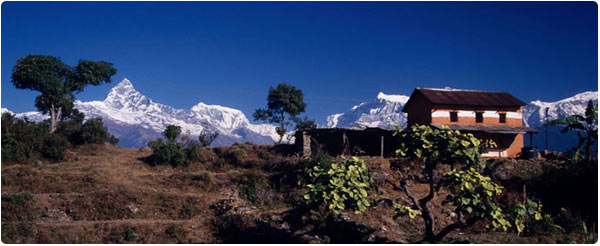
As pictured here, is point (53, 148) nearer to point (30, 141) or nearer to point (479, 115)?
point (30, 141)

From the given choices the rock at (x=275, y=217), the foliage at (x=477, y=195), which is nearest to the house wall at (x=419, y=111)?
the rock at (x=275, y=217)

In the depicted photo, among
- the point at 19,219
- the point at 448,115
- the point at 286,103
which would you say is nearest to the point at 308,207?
the point at 19,219

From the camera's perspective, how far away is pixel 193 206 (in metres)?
21.9

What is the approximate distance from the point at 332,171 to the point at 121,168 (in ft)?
84.5

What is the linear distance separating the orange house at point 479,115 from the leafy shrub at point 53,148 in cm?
3381

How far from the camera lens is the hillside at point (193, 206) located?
49.6 ft

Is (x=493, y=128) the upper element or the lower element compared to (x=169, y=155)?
upper

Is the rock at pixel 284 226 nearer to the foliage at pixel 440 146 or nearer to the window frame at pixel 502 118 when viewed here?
the foliage at pixel 440 146

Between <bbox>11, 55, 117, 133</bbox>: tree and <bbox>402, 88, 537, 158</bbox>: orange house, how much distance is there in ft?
140

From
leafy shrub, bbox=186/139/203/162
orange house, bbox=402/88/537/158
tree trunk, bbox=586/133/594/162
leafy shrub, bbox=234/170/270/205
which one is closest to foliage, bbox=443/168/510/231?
tree trunk, bbox=586/133/594/162

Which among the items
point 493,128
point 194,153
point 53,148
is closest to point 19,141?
point 53,148

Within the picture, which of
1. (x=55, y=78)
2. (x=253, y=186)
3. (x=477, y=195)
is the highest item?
(x=55, y=78)

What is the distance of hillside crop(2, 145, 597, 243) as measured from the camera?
15117 millimetres

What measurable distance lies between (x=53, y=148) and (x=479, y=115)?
39444 mm
